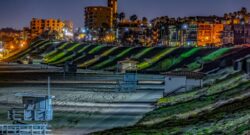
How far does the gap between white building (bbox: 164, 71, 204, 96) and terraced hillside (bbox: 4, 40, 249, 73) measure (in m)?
20.9

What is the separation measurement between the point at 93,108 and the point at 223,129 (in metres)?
23.4

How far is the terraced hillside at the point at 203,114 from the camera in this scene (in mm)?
28594

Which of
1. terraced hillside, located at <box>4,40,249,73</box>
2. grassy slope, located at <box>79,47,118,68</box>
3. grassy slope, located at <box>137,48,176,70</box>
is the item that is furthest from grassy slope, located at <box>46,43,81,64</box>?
grassy slope, located at <box>137,48,176,70</box>

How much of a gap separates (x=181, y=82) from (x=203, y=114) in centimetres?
2193

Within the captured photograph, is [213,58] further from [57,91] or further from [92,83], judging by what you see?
[57,91]

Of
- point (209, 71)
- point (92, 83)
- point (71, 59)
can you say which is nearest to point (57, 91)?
point (92, 83)

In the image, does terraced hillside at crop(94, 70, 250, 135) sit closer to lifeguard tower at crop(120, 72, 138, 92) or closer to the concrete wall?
the concrete wall

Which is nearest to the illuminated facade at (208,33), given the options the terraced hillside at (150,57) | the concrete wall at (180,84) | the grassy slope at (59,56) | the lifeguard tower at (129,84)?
the terraced hillside at (150,57)

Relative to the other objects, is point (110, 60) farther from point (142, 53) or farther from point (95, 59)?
point (142, 53)

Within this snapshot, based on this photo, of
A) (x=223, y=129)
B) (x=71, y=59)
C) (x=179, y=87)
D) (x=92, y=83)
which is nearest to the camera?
(x=223, y=129)

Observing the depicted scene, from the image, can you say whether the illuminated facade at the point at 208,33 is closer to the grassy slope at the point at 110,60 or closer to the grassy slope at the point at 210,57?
the grassy slope at the point at 110,60

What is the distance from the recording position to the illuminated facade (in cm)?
18038

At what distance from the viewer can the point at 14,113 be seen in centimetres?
4038

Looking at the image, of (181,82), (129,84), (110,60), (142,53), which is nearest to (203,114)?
(181,82)
